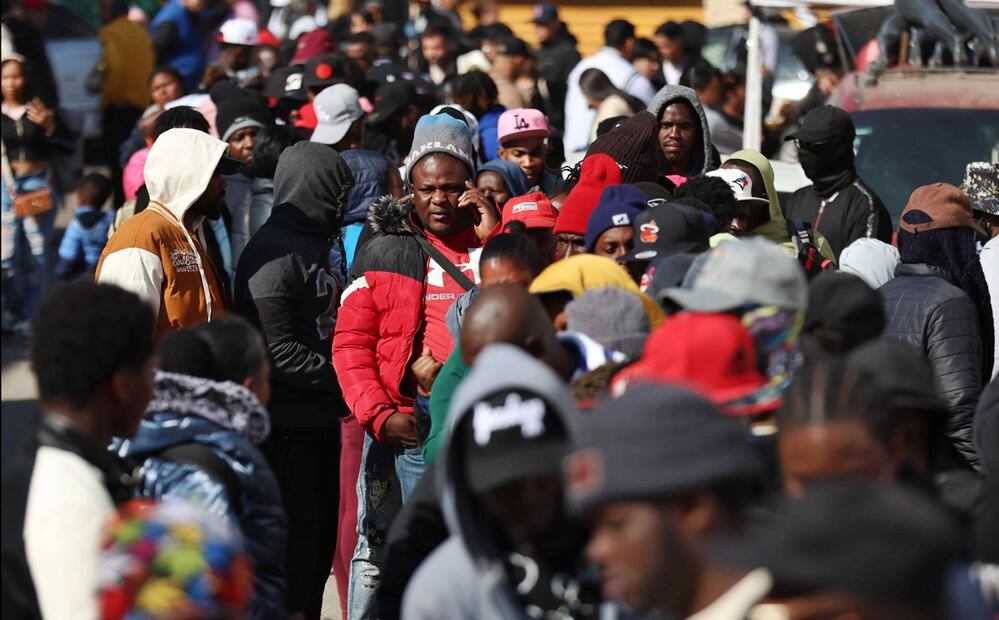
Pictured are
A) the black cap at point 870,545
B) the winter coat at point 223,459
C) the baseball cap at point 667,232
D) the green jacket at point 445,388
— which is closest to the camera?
the black cap at point 870,545

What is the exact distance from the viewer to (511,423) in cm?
311

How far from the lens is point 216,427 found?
419 cm

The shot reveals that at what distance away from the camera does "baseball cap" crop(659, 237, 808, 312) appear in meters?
4.04

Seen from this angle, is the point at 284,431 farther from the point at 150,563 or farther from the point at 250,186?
the point at 150,563

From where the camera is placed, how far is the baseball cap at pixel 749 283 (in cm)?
404

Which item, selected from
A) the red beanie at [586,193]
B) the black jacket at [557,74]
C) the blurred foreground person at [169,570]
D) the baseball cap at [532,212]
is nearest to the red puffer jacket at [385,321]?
the baseball cap at [532,212]

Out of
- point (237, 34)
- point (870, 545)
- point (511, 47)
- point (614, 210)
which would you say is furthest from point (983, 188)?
point (237, 34)

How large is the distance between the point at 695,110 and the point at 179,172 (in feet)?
8.80

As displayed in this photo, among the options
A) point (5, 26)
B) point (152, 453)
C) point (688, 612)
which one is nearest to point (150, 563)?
point (688, 612)

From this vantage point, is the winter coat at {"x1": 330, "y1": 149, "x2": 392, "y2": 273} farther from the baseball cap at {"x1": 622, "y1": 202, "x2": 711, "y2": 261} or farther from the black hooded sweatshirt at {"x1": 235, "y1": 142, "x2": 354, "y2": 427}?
the baseball cap at {"x1": 622, "y1": 202, "x2": 711, "y2": 261}

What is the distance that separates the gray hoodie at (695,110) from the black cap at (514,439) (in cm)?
473

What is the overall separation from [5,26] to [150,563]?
13699mm

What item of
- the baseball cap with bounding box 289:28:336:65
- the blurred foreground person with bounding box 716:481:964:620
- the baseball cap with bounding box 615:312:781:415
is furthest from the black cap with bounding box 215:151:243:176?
the baseball cap with bounding box 289:28:336:65

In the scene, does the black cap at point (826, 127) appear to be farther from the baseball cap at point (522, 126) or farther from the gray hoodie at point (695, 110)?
the baseball cap at point (522, 126)
